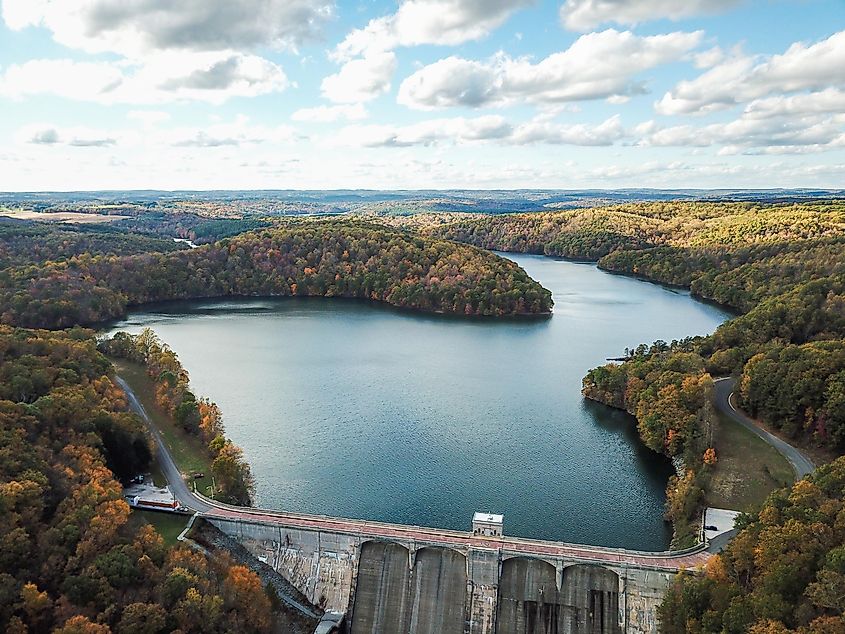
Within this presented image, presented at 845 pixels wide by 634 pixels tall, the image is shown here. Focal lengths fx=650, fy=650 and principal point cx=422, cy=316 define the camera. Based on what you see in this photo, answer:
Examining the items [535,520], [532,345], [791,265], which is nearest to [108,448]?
[535,520]

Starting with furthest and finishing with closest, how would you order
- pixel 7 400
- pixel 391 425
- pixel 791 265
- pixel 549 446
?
pixel 791 265, pixel 391 425, pixel 549 446, pixel 7 400

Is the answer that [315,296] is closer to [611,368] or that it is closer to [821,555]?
[611,368]

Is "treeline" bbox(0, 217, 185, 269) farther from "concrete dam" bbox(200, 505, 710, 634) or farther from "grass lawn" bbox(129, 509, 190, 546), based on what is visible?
"concrete dam" bbox(200, 505, 710, 634)

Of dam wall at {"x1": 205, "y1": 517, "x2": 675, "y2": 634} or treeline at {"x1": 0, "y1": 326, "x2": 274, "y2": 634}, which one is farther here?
dam wall at {"x1": 205, "y1": 517, "x2": 675, "y2": 634}

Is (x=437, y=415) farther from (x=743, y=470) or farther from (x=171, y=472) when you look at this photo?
(x=743, y=470)

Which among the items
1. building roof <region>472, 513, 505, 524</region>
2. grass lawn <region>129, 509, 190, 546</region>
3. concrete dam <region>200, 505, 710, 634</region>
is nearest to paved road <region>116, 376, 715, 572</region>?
concrete dam <region>200, 505, 710, 634</region>
